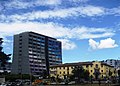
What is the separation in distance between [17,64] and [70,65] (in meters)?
53.8

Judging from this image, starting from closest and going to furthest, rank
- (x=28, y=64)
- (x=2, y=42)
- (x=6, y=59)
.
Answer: (x=6, y=59) → (x=2, y=42) → (x=28, y=64)

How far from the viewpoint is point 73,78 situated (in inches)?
5276

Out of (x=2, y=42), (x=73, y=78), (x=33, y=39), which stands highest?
(x=33, y=39)

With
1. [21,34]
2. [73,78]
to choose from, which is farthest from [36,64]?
[73,78]

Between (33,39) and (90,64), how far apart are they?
58.4 m

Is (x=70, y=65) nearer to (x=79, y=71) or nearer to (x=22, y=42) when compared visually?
(x=79, y=71)

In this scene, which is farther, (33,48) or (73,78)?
(33,48)

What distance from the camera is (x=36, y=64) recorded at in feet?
643

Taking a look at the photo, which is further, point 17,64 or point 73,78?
point 17,64

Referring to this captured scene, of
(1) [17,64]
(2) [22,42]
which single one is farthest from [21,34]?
(1) [17,64]

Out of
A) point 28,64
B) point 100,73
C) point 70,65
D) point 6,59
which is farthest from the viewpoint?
point 28,64

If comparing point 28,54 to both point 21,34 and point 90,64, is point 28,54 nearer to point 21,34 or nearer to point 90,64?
point 21,34

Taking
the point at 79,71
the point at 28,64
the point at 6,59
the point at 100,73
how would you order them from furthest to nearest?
1. the point at 28,64
2. the point at 100,73
3. the point at 79,71
4. the point at 6,59

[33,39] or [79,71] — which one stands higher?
[33,39]
